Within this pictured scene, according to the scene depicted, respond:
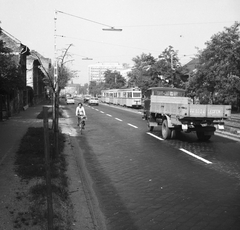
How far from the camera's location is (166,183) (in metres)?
7.52

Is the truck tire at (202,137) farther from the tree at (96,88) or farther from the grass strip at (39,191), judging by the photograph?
the tree at (96,88)

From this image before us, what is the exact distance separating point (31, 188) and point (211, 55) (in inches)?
1213

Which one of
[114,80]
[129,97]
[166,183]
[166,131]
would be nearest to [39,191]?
[166,183]

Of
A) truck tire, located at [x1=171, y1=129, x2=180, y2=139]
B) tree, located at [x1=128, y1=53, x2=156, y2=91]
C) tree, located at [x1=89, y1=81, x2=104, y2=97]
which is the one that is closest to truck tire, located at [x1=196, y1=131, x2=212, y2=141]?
truck tire, located at [x1=171, y1=129, x2=180, y2=139]

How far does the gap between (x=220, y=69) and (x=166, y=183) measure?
27702mm

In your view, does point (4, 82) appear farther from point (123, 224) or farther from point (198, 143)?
point (123, 224)

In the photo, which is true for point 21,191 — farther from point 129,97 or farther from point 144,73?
point 144,73

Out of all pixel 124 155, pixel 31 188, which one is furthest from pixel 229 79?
pixel 31 188

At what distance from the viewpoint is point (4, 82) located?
785 inches

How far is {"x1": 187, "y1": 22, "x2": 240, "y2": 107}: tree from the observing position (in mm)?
32250

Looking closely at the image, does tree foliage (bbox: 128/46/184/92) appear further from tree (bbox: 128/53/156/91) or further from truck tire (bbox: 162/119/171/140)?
truck tire (bbox: 162/119/171/140)

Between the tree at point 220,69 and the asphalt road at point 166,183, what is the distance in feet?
67.4

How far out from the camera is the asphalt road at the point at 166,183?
5371 mm

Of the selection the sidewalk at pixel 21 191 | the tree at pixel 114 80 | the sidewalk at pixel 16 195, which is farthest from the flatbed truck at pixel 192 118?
the tree at pixel 114 80
